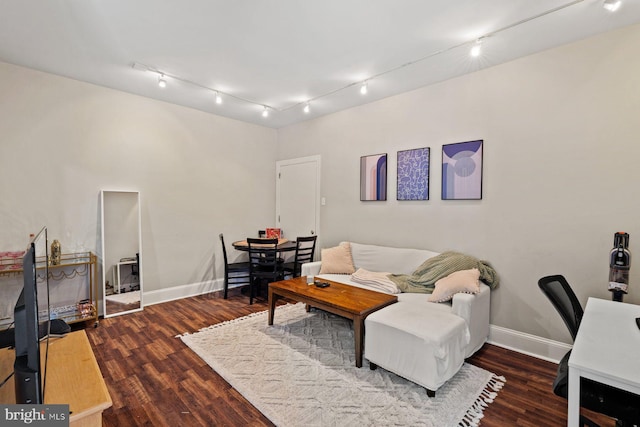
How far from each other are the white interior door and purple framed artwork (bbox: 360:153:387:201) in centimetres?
87

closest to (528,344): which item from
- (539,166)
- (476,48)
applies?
(539,166)

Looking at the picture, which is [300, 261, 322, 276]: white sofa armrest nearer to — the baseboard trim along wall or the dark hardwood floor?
the dark hardwood floor

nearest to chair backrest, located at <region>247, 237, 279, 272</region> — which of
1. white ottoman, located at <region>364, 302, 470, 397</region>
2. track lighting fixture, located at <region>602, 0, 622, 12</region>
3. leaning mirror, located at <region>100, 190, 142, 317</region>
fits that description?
leaning mirror, located at <region>100, 190, 142, 317</region>

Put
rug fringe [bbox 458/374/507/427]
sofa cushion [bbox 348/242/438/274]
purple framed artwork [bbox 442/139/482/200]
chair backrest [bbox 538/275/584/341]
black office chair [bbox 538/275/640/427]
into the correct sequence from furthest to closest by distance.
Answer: sofa cushion [bbox 348/242/438/274], purple framed artwork [bbox 442/139/482/200], rug fringe [bbox 458/374/507/427], chair backrest [bbox 538/275/584/341], black office chair [bbox 538/275/640/427]

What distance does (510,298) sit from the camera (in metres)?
2.88

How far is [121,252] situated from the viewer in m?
3.72

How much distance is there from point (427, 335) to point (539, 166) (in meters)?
1.92

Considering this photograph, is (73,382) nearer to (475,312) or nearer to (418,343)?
(418,343)

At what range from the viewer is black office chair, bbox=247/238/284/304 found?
4.07m

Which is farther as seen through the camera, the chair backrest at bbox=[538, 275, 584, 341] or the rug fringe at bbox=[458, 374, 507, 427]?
the rug fringe at bbox=[458, 374, 507, 427]

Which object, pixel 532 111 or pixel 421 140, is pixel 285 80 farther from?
pixel 532 111

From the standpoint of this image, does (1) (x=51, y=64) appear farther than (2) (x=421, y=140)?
No

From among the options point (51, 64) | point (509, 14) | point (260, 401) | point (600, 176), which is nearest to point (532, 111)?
point (600, 176)

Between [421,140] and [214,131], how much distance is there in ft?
10.2
